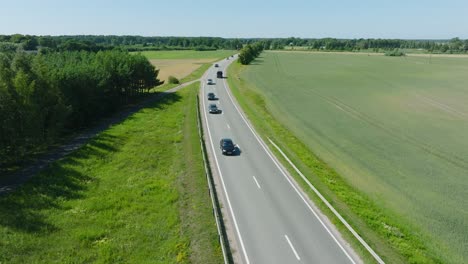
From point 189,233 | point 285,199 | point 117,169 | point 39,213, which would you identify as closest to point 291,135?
point 285,199

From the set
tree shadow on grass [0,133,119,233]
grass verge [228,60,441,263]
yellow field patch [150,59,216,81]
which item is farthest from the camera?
yellow field patch [150,59,216,81]

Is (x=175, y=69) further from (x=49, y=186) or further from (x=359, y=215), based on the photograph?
(x=359, y=215)

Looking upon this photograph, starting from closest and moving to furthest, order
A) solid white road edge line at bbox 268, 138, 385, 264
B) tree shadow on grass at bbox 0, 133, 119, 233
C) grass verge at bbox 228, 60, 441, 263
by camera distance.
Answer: solid white road edge line at bbox 268, 138, 385, 264 → grass verge at bbox 228, 60, 441, 263 → tree shadow on grass at bbox 0, 133, 119, 233

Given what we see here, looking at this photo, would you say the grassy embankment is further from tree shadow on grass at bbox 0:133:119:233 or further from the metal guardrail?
the metal guardrail

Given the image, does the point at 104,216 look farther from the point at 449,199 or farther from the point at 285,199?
the point at 449,199

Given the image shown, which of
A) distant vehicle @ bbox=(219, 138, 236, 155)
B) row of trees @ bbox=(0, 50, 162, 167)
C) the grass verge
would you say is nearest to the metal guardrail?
distant vehicle @ bbox=(219, 138, 236, 155)

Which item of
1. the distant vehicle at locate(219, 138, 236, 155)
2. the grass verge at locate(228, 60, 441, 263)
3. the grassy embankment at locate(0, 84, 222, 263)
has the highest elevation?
the distant vehicle at locate(219, 138, 236, 155)
